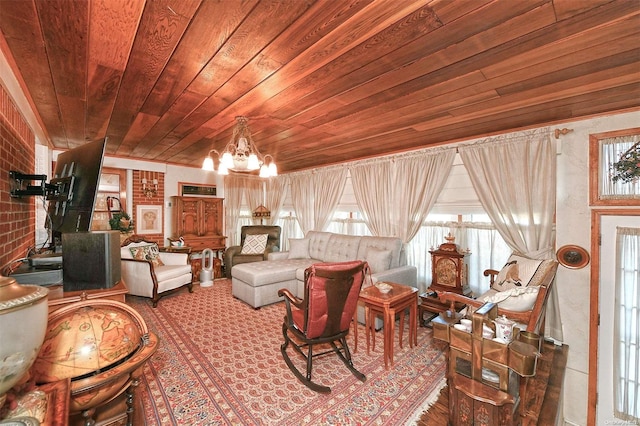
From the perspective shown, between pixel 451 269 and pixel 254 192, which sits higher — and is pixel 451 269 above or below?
below

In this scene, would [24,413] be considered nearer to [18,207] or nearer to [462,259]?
[18,207]

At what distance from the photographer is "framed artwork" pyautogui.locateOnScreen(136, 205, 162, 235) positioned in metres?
5.09

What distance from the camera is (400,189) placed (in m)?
3.92

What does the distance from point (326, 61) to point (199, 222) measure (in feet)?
15.8

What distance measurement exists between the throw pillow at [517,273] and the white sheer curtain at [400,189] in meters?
1.18

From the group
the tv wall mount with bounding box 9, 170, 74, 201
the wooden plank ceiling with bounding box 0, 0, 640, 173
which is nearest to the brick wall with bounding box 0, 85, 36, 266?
the tv wall mount with bounding box 9, 170, 74, 201

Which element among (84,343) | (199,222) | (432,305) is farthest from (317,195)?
(84,343)

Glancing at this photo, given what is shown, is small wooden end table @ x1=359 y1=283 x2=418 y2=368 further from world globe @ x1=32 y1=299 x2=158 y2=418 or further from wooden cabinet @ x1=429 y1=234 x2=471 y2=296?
world globe @ x1=32 y1=299 x2=158 y2=418

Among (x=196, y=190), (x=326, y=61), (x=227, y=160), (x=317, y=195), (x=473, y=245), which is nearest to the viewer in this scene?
(x=326, y=61)

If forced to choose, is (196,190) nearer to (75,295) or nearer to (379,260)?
(379,260)

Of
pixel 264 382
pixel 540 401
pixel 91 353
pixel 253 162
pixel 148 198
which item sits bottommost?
pixel 264 382

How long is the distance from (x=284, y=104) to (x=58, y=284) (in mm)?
2042

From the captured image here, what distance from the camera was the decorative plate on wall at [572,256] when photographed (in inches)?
96.3

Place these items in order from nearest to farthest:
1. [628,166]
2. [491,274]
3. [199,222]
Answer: [628,166], [491,274], [199,222]
